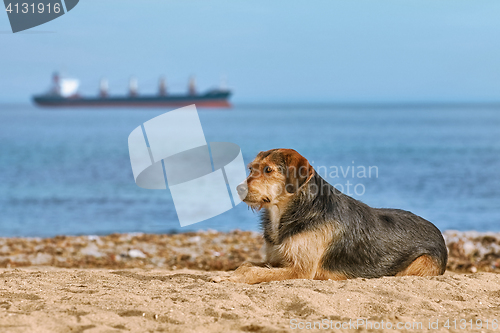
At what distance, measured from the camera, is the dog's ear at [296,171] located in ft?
18.1

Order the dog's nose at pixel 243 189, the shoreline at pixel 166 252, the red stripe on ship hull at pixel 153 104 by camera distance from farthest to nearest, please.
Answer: the red stripe on ship hull at pixel 153 104, the shoreline at pixel 166 252, the dog's nose at pixel 243 189

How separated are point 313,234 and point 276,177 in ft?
2.38

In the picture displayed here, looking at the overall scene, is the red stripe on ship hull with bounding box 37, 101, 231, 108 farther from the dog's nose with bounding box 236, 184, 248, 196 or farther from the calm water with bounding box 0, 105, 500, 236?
the dog's nose with bounding box 236, 184, 248, 196

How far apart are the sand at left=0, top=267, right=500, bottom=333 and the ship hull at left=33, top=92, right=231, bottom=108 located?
98.8m

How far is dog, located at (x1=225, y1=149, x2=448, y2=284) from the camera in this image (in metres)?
5.53

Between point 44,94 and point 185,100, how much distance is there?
4134 centimetres

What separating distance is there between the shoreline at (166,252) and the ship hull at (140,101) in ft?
310

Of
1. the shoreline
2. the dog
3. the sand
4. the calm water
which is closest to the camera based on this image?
the sand

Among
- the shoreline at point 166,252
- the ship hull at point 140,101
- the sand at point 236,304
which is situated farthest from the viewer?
the ship hull at point 140,101

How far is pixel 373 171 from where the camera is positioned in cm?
2352

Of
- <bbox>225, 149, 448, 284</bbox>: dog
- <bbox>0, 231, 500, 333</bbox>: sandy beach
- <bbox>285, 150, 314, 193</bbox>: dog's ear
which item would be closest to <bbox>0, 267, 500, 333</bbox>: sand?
<bbox>0, 231, 500, 333</bbox>: sandy beach

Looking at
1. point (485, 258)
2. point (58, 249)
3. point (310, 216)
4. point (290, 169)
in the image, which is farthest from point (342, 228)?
point (58, 249)

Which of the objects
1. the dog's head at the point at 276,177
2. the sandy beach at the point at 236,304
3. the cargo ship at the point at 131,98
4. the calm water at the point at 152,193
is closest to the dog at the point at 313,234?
the dog's head at the point at 276,177

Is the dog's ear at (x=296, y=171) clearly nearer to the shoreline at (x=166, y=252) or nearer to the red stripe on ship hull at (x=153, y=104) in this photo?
the shoreline at (x=166, y=252)
